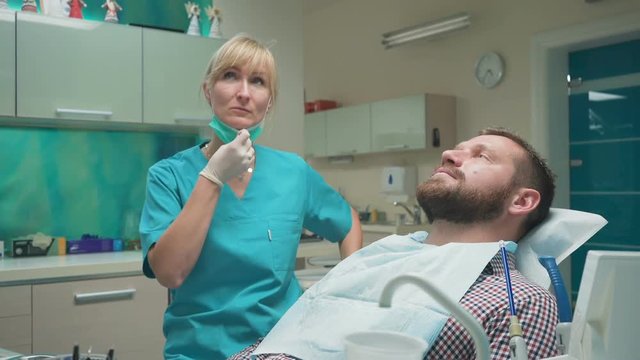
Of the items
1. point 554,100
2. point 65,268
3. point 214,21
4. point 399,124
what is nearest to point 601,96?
point 554,100

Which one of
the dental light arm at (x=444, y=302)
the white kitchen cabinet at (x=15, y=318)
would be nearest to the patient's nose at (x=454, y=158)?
the dental light arm at (x=444, y=302)

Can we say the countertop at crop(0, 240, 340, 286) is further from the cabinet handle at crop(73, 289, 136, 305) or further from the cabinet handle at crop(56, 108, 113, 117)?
the cabinet handle at crop(56, 108, 113, 117)

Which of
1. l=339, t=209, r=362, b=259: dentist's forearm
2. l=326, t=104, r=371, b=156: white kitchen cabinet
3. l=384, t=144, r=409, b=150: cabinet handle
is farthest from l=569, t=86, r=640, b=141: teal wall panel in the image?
l=339, t=209, r=362, b=259: dentist's forearm

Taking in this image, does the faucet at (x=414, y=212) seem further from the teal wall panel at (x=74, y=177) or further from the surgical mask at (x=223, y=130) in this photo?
the surgical mask at (x=223, y=130)

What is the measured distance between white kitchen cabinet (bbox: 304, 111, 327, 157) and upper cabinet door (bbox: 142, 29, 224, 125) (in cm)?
274

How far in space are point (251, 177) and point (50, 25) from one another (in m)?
1.62

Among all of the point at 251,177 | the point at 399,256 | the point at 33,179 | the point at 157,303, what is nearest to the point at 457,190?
the point at 399,256

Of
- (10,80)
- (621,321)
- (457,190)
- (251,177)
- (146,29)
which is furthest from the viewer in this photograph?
(146,29)

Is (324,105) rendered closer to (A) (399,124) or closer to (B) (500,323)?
(A) (399,124)

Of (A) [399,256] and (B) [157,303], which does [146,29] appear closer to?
(B) [157,303]

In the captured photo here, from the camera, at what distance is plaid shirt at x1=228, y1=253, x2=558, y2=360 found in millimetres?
1075

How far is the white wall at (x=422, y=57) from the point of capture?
13.9ft

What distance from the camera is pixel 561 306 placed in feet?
3.47

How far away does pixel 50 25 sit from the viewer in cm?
268
